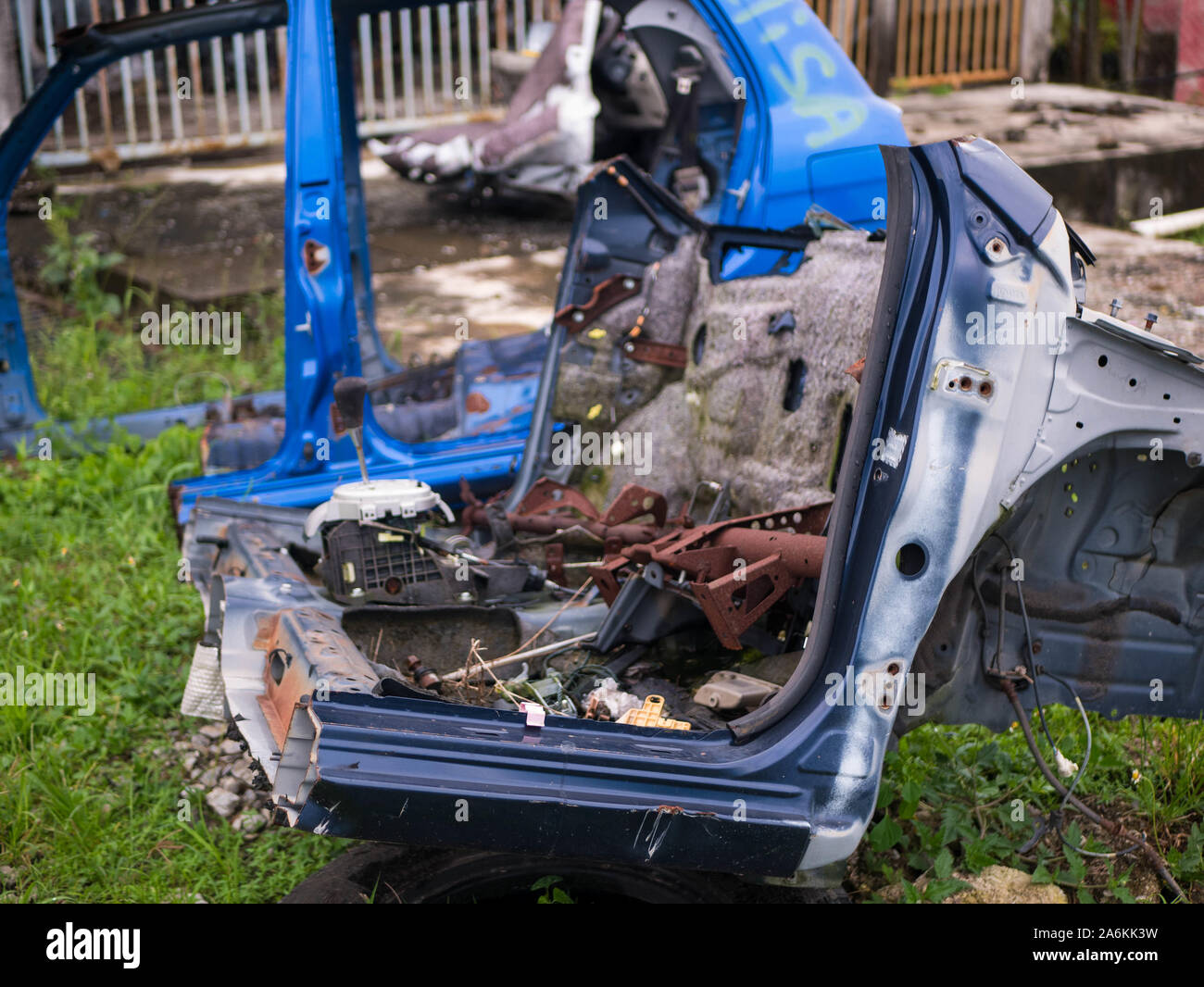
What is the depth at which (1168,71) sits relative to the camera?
12070mm

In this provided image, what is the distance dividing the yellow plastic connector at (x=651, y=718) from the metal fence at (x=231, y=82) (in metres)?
7.49

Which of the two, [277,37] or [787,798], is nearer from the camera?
[787,798]

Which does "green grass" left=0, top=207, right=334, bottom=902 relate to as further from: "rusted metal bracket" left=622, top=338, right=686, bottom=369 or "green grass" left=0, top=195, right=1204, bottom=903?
"rusted metal bracket" left=622, top=338, right=686, bottom=369

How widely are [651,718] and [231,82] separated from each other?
440 inches

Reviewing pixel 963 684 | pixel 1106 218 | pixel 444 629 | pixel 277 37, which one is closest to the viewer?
pixel 963 684

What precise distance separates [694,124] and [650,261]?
4.79 feet

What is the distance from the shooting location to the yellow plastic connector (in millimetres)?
2588

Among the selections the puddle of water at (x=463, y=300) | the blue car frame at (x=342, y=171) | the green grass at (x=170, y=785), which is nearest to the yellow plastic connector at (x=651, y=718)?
the green grass at (x=170, y=785)

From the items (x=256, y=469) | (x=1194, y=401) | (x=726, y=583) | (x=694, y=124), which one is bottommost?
(x=256, y=469)

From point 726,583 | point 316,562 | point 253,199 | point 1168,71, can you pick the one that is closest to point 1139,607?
point 726,583

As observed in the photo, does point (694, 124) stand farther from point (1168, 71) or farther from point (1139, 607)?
point (1168, 71)

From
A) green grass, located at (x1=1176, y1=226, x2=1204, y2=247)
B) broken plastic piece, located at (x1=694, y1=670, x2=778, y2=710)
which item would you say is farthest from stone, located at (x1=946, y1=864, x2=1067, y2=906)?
green grass, located at (x1=1176, y1=226, x2=1204, y2=247)

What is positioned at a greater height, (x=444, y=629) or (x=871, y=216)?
(x=871, y=216)

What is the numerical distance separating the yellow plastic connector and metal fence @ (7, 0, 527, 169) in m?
7.49
